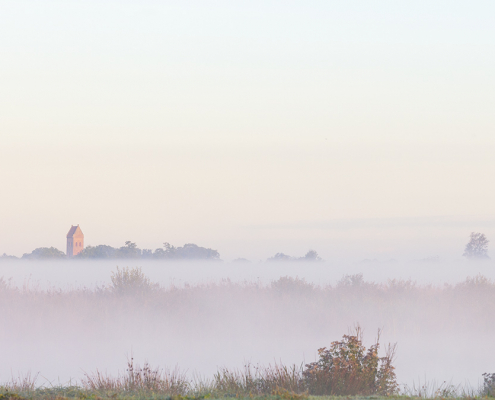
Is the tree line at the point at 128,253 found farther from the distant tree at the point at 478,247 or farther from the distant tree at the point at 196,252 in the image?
the distant tree at the point at 478,247

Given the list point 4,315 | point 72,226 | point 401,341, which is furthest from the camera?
point 72,226

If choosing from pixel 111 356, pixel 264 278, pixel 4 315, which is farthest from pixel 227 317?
pixel 4 315

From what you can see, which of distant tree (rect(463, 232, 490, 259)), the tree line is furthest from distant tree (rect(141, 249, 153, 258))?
distant tree (rect(463, 232, 490, 259))

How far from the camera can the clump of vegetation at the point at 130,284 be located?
103 feet

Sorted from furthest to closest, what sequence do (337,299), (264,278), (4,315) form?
(264,278)
(337,299)
(4,315)

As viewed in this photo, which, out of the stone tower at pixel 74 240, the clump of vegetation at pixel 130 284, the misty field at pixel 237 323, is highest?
the stone tower at pixel 74 240

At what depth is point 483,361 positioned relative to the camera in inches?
894

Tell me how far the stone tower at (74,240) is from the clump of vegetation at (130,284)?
12302cm

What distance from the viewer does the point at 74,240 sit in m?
152

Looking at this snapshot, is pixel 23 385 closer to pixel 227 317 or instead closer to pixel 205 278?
pixel 227 317

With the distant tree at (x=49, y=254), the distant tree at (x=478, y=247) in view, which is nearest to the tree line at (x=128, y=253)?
the distant tree at (x=49, y=254)

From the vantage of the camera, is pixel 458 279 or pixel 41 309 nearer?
pixel 41 309

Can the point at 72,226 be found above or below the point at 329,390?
above

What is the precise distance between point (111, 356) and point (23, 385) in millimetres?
8096
